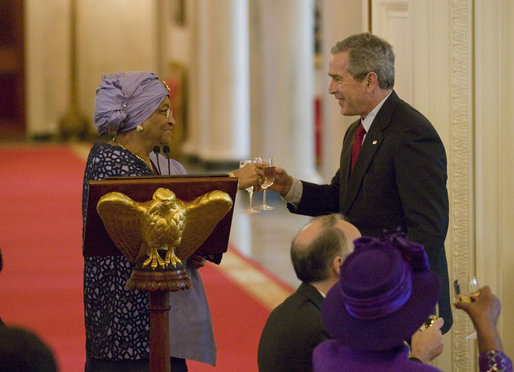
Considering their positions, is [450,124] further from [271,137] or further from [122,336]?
[271,137]

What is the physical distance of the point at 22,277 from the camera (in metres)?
8.06

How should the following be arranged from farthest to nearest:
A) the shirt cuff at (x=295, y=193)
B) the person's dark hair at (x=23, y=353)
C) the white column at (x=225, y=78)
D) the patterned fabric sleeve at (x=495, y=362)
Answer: the white column at (x=225, y=78), the shirt cuff at (x=295, y=193), the patterned fabric sleeve at (x=495, y=362), the person's dark hair at (x=23, y=353)

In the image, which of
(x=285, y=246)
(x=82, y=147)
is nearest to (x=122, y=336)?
(x=285, y=246)

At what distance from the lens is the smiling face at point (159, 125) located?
346cm

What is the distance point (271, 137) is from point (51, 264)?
479cm

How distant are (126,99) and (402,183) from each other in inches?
42.9

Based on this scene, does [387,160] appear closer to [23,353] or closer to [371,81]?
[371,81]

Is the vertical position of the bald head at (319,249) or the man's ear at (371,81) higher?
the man's ear at (371,81)

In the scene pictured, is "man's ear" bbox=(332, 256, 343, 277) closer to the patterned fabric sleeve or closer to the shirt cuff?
the patterned fabric sleeve

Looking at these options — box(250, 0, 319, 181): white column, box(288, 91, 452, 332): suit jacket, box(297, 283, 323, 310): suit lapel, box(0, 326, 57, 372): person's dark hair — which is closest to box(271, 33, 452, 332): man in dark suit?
box(288, 91, 452, 332): suit jacket

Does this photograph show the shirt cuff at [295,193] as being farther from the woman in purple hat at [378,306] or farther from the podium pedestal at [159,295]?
the woman in purple hat at [378,306]

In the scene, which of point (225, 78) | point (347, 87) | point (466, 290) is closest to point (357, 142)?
point (347, 87)

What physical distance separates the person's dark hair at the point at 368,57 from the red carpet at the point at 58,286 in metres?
1.58

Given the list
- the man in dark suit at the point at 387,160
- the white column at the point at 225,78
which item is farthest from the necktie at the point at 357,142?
the white column at the point at 225,78
